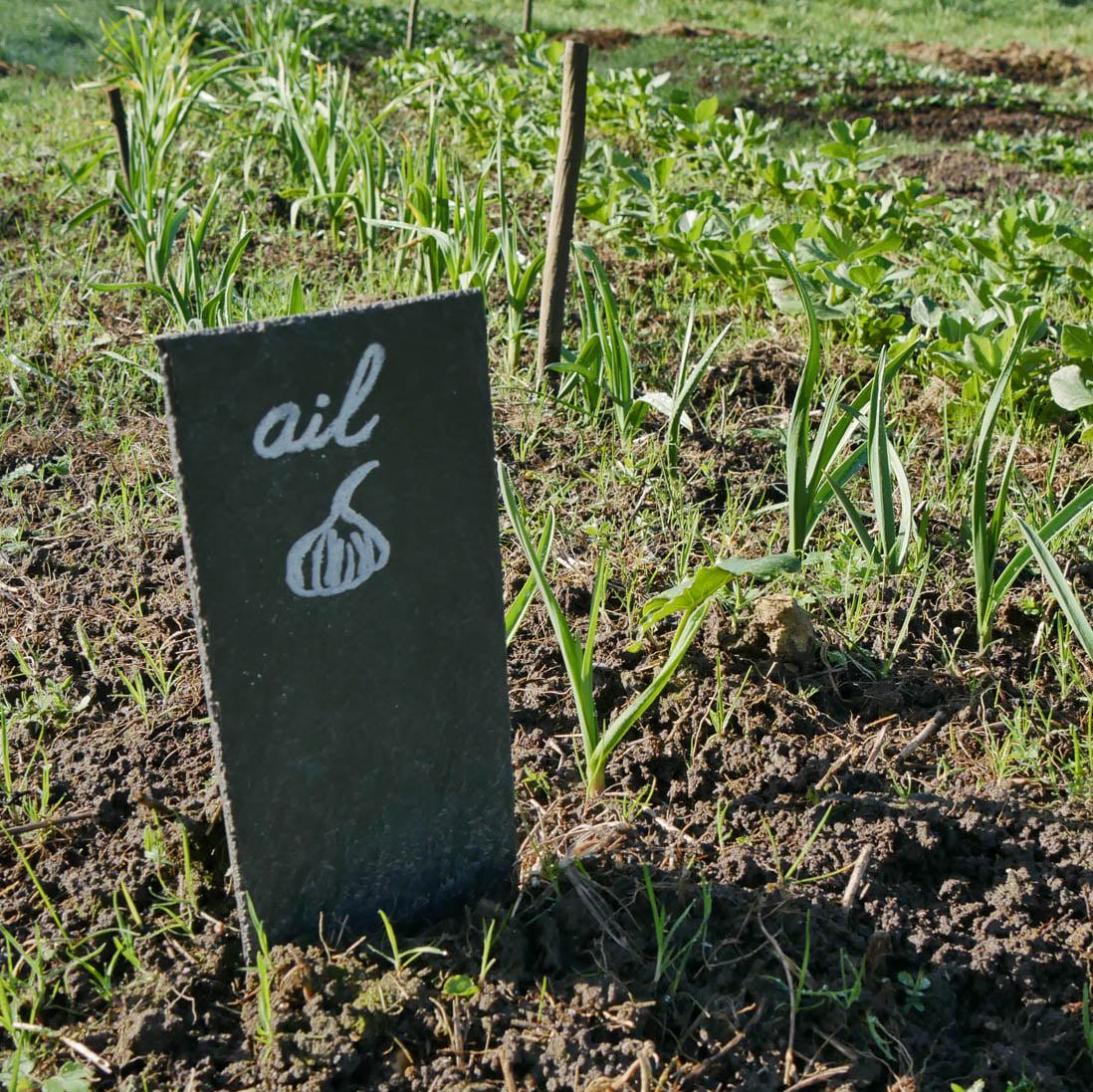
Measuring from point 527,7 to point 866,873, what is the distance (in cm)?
634

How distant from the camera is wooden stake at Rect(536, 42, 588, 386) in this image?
2.40m

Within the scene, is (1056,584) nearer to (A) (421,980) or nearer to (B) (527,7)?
(A) (421,980)

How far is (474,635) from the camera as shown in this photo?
51.2 inches

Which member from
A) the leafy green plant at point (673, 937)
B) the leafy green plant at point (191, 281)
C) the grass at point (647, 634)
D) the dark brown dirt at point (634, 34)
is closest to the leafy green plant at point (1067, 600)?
the grass at point (647, 634)

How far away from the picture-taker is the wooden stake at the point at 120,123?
316 cm

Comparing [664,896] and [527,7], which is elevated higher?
[527,7]

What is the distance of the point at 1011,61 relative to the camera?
8398 mm

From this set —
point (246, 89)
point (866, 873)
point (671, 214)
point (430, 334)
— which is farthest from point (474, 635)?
point (246, 89)

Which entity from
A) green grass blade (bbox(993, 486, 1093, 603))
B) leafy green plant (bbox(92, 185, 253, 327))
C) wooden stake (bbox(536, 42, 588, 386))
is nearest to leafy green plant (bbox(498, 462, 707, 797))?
green grass blade (bbox(993, 486, 1093, 603))

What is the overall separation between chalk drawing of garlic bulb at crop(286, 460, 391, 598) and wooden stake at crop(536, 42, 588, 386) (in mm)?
1473

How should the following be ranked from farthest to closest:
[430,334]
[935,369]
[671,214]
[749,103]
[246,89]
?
[749,103], [246,89], [671,214], [935,369], [430,334]

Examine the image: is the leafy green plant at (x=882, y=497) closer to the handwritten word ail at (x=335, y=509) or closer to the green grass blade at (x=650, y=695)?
the green grass blade at (x=650, y=695)

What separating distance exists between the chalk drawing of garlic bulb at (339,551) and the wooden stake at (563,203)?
147 cm

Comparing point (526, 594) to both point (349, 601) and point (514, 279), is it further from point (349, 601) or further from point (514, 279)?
point (514, 279)
